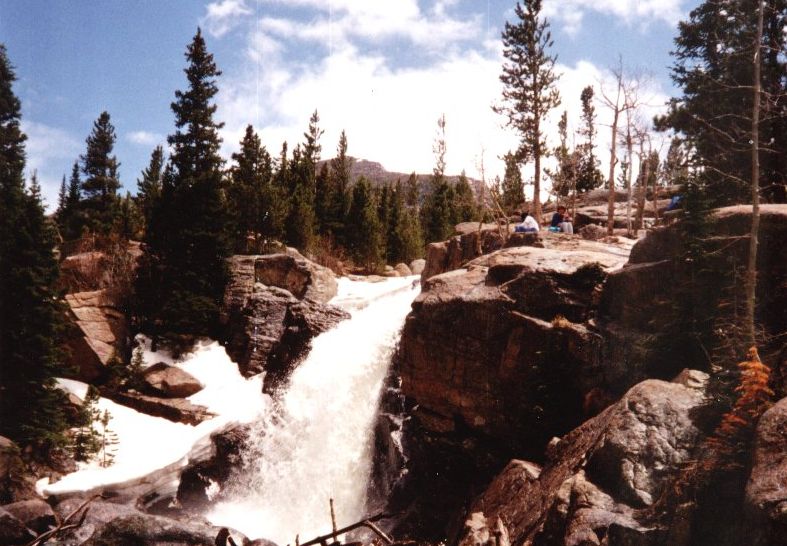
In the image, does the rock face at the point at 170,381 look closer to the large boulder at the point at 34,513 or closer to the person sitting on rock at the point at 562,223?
the large boulder at the point at 34,513

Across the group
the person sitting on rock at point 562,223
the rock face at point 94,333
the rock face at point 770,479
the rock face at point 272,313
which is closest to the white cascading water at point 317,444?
the rock face at point 272,313

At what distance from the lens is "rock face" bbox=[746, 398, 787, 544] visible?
512cm

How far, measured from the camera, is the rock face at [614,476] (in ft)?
21.4

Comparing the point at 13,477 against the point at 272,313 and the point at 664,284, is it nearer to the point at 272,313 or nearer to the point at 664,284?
the point at 272,313

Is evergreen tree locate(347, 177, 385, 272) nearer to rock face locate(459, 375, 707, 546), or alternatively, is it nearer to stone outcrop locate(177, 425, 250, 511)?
stone outcrop locate(177, 425, 250, 511)

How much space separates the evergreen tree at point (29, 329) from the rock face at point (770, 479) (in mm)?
16444

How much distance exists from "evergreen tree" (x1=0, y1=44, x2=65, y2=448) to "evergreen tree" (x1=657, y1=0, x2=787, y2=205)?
1796cm

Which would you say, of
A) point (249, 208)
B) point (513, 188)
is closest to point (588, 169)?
point (513, 188)

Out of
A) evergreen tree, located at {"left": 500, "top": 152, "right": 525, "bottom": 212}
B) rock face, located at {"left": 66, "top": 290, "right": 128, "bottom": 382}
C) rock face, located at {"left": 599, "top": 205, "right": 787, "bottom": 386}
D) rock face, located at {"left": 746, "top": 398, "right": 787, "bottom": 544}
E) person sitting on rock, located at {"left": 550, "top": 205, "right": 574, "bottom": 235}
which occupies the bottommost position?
rock face, located at {"left": 66, "top": 290, "right": 128, "bottom": 382}

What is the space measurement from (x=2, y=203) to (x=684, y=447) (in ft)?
66.6

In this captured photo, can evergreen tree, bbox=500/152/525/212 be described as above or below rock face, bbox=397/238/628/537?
above

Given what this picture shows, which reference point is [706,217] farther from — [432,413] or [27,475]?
[27,475]

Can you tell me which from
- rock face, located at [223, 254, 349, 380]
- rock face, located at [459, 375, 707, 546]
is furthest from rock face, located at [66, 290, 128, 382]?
rock face, located at [459, 375, 707, 546]

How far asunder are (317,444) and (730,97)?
62.0ft
